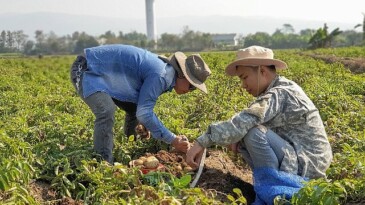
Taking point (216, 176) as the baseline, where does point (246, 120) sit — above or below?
above

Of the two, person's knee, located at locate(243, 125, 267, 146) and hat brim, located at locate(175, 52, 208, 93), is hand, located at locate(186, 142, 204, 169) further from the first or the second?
hat brim, located at locate(175, 52, 208, 93)

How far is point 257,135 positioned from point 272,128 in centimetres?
21

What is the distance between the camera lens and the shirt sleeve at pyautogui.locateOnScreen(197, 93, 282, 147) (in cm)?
304

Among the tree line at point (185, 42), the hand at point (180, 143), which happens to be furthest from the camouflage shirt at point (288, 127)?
the tree line at point (185, 42)

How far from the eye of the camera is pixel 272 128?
323 centimetres

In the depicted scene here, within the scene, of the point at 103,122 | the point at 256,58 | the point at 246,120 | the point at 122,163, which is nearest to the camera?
the point at 246,120

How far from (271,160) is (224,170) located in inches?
28.5

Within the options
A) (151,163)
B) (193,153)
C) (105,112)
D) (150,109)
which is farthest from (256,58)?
(105,112)

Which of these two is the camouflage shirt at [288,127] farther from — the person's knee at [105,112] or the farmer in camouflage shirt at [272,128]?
the person's knee at [105,112]

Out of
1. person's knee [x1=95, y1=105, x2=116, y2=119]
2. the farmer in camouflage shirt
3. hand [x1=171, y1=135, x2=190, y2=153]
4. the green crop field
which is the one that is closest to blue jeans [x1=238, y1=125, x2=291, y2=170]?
the farmer in camouflage shirt

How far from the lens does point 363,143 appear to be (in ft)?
13.3

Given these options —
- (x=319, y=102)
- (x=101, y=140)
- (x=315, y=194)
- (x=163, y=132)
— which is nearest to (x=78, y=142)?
(x=101, y=140)

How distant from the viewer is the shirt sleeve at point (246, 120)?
3035 mm

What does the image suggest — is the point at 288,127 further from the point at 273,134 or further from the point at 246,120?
Answer: the point at 246,120
